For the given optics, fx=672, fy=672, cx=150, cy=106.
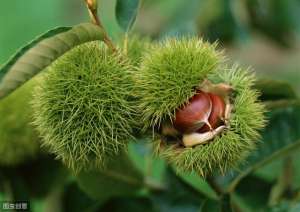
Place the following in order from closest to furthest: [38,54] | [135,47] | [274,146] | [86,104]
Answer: [38,54]
[86,104]
[135,47]
[274,146]

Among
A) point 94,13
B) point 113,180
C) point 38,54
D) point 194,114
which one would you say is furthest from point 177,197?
point 38,54

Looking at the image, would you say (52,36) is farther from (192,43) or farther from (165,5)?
(165,5)

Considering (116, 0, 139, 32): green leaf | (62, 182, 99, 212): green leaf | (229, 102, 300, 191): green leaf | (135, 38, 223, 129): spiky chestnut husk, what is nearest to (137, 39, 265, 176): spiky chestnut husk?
(135, 38, 223, 129): spiky chestnut husk

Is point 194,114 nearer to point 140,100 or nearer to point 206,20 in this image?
point 140,100

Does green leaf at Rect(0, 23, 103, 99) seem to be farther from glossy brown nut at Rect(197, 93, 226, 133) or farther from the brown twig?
glossy brown nut at Rect(197, 93, 226, 133)

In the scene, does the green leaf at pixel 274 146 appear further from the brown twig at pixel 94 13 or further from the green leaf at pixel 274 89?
the brown twig at pixel 94 13

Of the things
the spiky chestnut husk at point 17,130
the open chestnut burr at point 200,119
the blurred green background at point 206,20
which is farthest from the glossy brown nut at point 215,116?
the blurred green background at point 206,20

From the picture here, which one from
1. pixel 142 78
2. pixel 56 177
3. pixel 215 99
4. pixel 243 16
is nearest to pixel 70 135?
pixel 142 78
